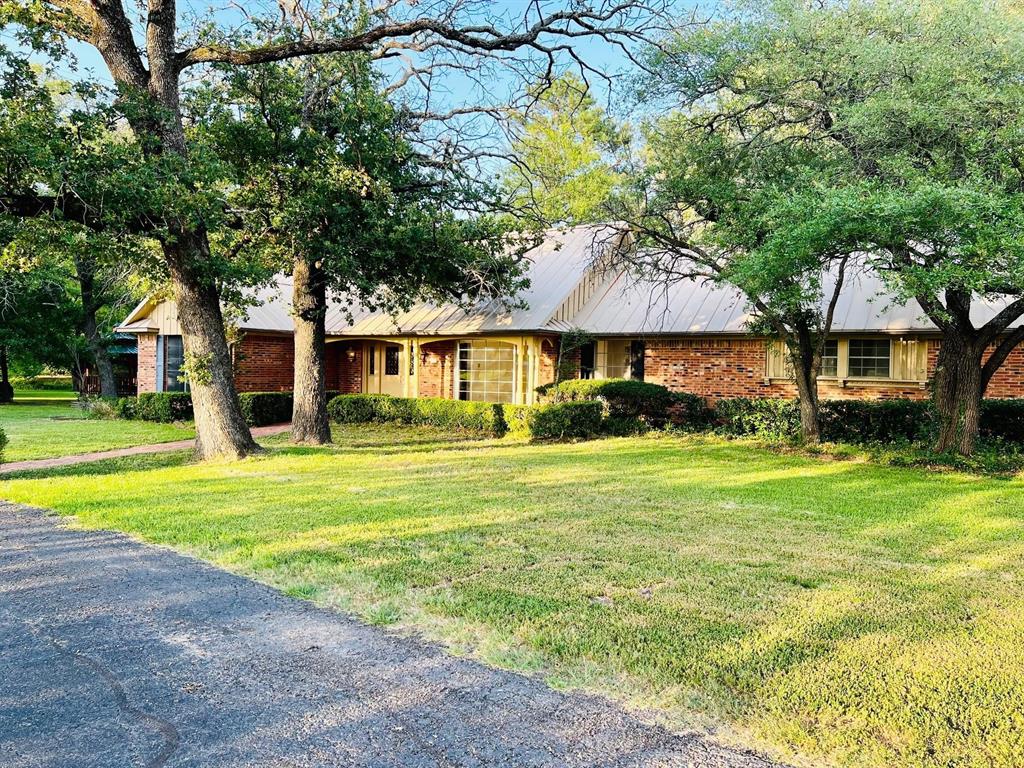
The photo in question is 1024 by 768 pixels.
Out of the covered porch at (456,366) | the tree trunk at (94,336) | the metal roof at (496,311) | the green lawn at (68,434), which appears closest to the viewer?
Result: the green lawn at (68,434)

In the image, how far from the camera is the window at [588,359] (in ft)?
58.9

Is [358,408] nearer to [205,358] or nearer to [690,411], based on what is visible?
[205,358]

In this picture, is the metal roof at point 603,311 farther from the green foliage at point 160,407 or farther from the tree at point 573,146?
the tree at point 573,146

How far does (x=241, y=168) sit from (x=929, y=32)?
420 inches

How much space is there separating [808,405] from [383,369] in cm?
1240

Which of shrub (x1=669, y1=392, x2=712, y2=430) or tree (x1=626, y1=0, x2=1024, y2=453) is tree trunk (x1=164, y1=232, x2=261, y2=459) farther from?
shrub (x1=669, y1=392, x2=712, y2=430)

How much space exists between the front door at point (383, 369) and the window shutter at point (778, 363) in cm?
Answer: 1035

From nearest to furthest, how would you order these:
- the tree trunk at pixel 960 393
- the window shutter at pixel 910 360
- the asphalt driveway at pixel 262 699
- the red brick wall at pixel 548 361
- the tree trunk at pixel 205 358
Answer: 1. the asphalt driveway at pixel 262 699
2. the tree trunk at pixel 205 358
3. the tree trunk at pixel 960 393
4. the window shutter at pixel 910 360
5. the red brick wall at pixel 548 361

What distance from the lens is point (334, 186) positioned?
11000 mm

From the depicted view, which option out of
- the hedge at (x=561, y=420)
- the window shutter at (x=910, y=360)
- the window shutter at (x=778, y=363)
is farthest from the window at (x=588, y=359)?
the window shutter at (x=910, y=360)

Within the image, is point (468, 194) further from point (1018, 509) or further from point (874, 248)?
point (1018, 509)

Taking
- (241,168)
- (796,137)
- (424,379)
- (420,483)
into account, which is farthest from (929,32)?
(424,379)

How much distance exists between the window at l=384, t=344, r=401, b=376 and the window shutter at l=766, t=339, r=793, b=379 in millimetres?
10477

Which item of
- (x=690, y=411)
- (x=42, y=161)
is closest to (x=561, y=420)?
(x=690, y=411)
